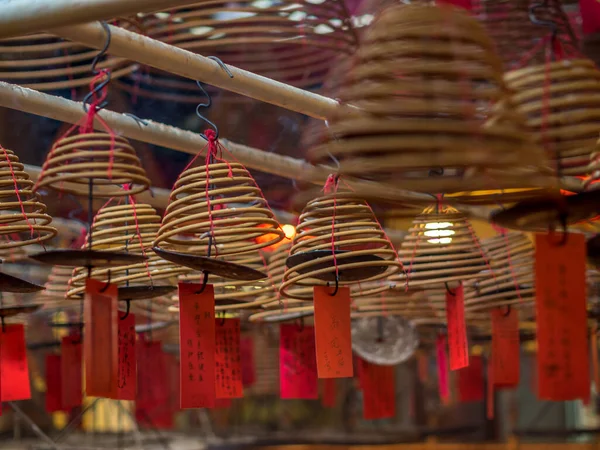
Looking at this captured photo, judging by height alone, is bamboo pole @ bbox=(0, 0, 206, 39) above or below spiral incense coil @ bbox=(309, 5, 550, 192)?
above

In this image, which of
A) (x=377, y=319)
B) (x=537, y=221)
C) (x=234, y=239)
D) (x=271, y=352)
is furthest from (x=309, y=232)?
(x=271, y=352)

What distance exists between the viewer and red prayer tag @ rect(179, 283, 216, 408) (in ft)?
10.1

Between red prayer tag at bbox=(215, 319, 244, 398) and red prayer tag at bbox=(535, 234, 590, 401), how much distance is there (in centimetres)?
159

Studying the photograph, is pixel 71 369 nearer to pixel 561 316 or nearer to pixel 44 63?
pixel 44 63

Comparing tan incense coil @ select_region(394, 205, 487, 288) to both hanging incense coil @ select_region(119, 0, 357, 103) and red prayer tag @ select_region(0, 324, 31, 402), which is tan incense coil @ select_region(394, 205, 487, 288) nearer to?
hanging incense coil @ select_region(119, 0, 357, 103)

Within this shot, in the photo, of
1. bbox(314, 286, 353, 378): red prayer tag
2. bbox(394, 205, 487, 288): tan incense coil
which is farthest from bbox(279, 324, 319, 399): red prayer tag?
bbox(314, 286, 353, 378): red prayer tag

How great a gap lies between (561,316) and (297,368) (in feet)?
6.22

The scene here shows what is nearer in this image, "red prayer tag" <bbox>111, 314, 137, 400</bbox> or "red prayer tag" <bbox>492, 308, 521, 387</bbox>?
"red prayer tag" <bbox>111, 314, 137, 400</bbox>

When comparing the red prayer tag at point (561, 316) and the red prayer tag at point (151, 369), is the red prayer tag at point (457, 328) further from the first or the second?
the red prayer tag at point (151, 369)

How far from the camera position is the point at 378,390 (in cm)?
530

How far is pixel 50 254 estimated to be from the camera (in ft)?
8.63

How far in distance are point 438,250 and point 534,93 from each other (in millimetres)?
1377

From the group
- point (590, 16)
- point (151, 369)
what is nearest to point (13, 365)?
point (151, 369)

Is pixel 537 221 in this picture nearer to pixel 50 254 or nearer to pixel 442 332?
pixel 50 254
